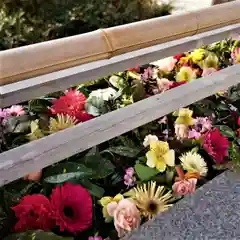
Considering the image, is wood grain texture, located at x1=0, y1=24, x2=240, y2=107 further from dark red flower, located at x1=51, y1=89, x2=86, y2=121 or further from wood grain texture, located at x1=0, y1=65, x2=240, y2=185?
dark red flower, located at x1=51, y1=89, x2=86, y2=121

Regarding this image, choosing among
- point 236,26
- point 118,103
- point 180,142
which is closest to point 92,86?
point 118,103

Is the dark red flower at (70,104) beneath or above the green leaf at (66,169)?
above

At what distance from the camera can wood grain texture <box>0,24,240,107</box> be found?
74cm

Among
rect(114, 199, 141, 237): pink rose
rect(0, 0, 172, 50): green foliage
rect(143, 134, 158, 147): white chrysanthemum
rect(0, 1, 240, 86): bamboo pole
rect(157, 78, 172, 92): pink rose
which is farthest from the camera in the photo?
rect(0, 0, 172, 50): green foliage

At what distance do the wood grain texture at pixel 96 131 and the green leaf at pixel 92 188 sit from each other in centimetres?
9

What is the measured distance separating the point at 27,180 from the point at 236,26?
615mm

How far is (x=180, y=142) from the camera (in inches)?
46.0

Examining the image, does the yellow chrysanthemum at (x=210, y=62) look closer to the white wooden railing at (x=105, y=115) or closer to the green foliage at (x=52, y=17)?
the white wooden railing at (x=105, y=115)

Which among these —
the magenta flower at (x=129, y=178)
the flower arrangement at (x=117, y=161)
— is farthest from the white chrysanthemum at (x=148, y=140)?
the magenta flower at (x=129, y=178)

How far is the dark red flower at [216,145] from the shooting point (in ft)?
3.73

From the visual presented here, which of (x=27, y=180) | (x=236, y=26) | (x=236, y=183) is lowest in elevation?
(x=236, y=183)

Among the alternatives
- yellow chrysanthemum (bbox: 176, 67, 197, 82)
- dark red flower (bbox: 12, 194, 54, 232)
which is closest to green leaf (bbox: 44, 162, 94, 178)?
dark red flower (bbox: 12, 194, 54, 232)

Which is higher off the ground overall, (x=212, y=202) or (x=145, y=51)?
(x=145, y=51)

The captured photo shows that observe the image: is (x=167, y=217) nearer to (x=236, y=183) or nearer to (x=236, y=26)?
(x=236, y=183)
